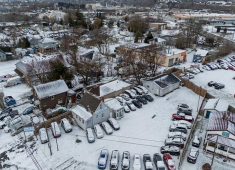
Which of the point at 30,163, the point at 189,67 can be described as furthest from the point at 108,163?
the point at 189,67

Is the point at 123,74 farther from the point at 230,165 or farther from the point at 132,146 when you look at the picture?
the point at 230,165

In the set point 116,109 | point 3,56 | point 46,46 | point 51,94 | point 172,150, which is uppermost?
point 46,46

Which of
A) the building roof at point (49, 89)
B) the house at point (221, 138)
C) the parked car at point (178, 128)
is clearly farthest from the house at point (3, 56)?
the house at point (221, 138)

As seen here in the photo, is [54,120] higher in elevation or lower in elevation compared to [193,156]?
higher

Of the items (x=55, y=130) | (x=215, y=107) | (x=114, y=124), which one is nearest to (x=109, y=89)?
(x=114, y=124)

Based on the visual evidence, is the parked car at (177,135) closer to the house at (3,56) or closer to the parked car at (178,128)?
the parked car at (178,128)

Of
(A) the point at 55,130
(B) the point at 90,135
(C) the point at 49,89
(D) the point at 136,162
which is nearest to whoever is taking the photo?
(D) the point at 136,162

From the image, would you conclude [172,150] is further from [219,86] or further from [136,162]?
[219,86]
